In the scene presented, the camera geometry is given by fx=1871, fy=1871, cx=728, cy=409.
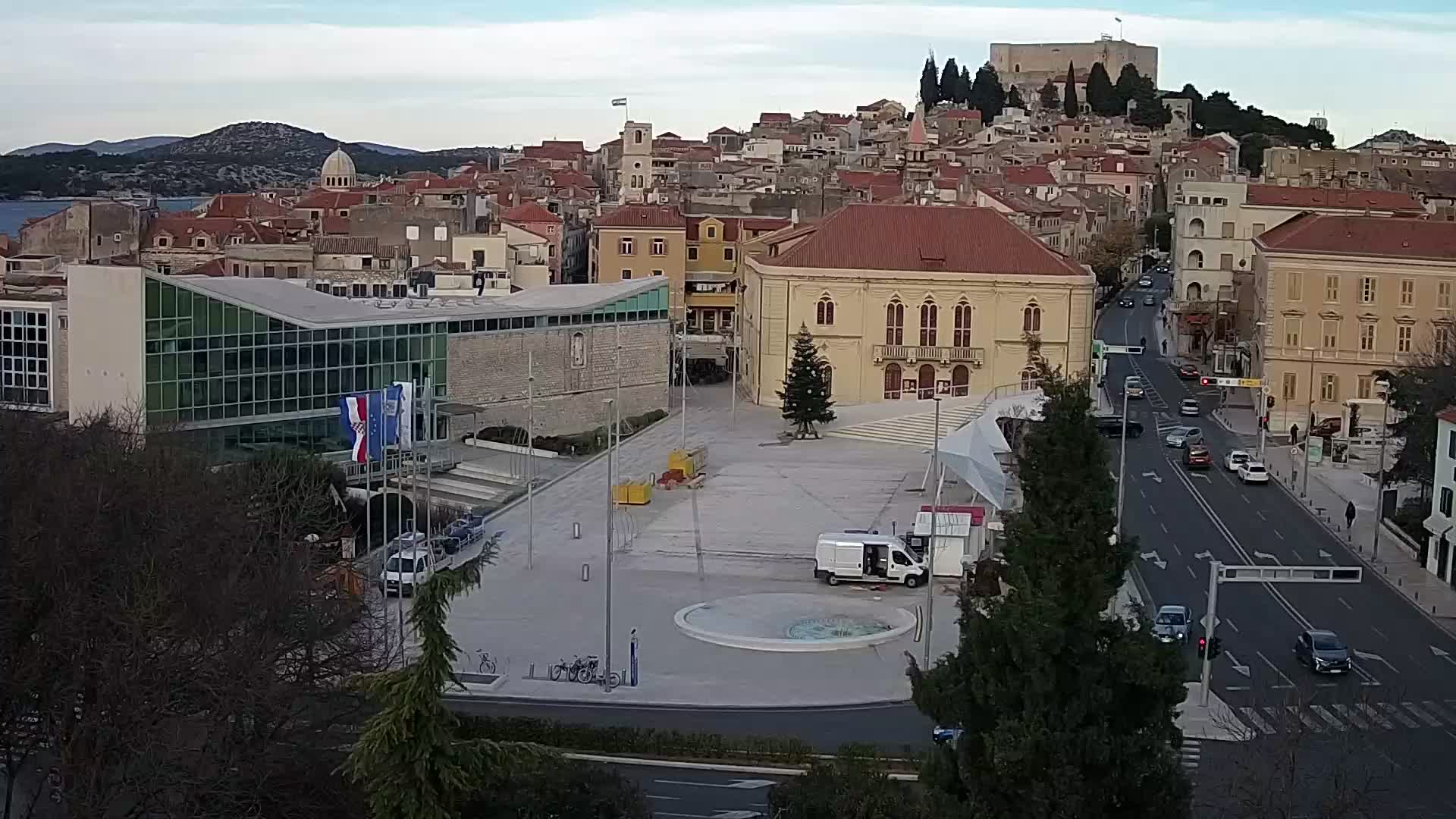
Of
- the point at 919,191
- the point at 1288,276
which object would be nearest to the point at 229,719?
the point at 1288,276

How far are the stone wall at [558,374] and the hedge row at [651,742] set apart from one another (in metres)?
23.3

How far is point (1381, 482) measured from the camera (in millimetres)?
34688

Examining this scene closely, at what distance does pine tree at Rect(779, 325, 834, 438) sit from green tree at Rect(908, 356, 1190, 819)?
34.3 m

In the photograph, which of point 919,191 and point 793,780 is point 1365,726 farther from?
point 919,191

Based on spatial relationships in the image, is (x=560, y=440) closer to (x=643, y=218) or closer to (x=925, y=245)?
(x=925, y=245)

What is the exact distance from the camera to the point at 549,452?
45.6m

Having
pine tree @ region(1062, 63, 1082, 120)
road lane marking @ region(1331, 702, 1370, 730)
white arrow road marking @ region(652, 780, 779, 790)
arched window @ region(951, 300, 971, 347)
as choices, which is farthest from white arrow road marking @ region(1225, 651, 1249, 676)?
pine tree @ region(1062, 63, 1082, 120)

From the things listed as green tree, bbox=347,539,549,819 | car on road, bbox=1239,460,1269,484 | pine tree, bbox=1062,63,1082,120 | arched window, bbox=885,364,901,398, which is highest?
pine tree, bbox=1062,63,1082,120

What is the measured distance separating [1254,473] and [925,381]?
1385 centimetres

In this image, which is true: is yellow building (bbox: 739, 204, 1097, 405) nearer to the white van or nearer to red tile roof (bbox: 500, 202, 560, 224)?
the white van

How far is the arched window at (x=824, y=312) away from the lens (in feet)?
180

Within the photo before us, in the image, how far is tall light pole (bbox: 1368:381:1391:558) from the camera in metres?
34.4

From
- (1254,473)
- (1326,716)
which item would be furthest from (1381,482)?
(1326,716)

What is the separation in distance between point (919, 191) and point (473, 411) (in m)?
41.1
